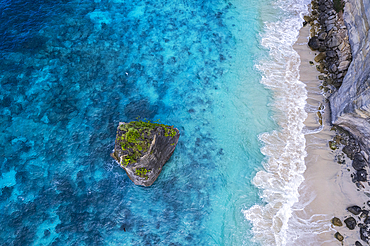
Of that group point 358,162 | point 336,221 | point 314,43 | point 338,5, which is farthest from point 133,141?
point 338,5

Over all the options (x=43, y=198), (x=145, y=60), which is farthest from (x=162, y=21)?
(x=43, y=198)

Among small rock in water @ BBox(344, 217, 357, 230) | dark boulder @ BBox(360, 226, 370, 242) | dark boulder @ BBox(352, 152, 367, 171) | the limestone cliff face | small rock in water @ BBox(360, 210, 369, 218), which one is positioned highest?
the limestone cliff face

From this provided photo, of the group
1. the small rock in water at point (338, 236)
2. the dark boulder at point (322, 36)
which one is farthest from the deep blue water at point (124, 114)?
the dark boulder at point (322, 36)

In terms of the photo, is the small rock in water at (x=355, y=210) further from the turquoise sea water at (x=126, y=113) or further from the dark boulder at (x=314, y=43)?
the dark boulder at (x=314, y=43)

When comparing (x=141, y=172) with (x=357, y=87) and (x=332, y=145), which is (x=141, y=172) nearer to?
(x=332, y=145)

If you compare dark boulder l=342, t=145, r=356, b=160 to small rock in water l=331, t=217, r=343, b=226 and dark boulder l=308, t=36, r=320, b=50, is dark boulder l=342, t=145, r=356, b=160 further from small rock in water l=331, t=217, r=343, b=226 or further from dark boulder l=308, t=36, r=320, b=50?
dark boulder l=308, t=36, r=320, b=50

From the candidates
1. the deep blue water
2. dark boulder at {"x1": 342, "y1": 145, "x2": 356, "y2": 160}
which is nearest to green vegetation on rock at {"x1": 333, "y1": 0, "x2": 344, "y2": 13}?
the deep blue water

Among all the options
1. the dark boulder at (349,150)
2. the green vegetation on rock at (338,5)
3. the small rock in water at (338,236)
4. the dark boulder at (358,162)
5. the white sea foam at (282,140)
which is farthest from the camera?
the green vegetation on rock at (338,5)
